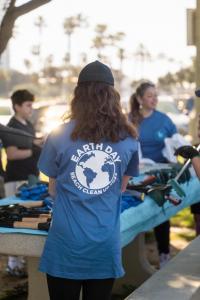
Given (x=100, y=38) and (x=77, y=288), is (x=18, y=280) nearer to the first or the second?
(x=77, y=288)

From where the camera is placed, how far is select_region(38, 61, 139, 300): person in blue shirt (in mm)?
2705

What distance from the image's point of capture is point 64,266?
273cm

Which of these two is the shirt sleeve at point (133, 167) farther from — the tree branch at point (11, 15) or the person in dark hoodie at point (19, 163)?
the tree branch at point (11, 15)

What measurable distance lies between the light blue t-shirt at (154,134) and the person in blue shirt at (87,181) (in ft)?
8.72

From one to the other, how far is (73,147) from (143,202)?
4.74 ft

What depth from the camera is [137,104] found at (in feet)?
18.5

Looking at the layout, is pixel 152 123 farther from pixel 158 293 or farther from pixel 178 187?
pixel 158 293

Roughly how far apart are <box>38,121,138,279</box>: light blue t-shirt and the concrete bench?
2.39ft

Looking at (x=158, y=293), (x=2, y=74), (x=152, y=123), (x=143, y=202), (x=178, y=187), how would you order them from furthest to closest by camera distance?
(x=2, y=74)
(x=152, y=123)
(x=178, y=187)
(x=143, y=202)
(x=158, y=293)

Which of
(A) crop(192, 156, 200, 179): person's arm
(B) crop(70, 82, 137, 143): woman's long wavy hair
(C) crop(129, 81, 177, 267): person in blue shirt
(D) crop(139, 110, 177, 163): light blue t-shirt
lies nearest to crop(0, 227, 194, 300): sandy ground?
(C) crop(129, 81, 177, 267): person in blue shirt

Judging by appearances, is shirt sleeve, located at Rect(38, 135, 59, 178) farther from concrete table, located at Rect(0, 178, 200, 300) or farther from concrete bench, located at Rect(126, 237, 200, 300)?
concrete bench, located at Rect(126, 237, 200, 300)

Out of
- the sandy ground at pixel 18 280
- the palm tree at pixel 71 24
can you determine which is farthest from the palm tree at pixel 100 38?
the sandy ground at pixel 18 280

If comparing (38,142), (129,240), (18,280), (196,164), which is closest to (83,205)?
(196,164)

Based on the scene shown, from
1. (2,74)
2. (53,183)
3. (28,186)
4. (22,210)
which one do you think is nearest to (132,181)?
(28,186)
